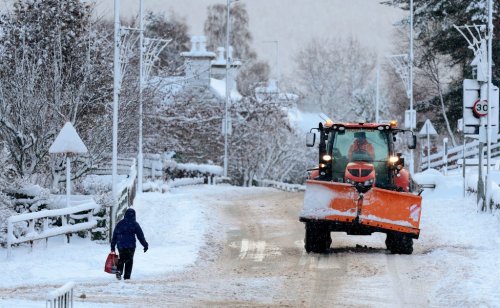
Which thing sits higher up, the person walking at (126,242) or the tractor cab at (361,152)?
the tractor cab at (361,152)

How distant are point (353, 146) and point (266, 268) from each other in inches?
161

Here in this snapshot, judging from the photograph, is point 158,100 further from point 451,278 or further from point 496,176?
point 451,278

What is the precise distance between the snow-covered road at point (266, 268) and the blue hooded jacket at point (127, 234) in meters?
0.59

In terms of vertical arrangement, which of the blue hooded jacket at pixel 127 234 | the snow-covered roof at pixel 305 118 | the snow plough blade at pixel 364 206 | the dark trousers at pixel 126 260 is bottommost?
the dark trousers at pixel 126 260

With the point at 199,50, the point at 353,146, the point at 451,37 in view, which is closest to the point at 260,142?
the point at 199,50

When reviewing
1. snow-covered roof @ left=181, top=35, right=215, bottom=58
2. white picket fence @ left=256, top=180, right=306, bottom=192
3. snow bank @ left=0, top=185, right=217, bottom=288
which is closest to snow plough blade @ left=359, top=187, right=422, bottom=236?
snow bank @ left=0, top=185, right=217, bottom=288

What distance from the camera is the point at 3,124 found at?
31.8 m

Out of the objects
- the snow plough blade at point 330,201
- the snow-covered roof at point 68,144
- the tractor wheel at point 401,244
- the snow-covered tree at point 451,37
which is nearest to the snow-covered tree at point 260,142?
the snow-covered tree at point 451,37

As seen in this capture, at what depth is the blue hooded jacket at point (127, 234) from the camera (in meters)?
19.5

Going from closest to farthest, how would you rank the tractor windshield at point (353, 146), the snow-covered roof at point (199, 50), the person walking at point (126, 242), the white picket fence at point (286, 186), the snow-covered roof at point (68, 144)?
the person walking at point (126, 242) → the tractor windshield at point (353, 146) → the snow-covered roof at point (68, 144) → the white picket fence at point (286, 186) → the snow-covered roof at point (199, 50)

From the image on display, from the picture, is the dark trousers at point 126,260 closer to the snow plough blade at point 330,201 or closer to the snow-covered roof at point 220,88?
the snow plough blade at point 330,201

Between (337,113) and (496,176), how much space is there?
59491 mm

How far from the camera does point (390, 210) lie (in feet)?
75.0

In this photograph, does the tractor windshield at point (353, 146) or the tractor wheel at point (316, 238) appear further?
the tractor windshield at point (353, 146)
